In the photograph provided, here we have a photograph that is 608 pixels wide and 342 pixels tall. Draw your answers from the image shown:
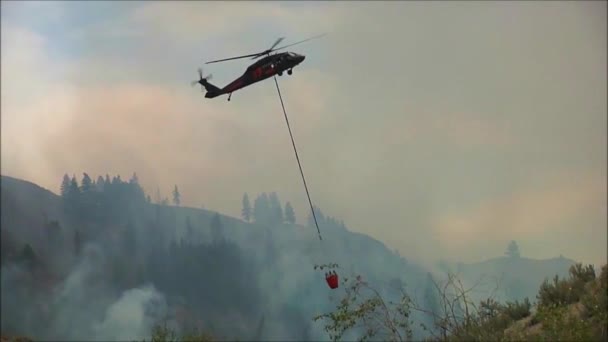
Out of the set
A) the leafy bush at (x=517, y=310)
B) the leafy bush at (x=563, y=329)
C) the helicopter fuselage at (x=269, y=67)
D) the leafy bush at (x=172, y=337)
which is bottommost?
the leafy bush at (x=563, y=329)

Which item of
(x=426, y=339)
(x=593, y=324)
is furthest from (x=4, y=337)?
(x=593, y=324)

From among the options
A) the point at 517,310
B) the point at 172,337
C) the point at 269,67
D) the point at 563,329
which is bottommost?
the point at 563,329

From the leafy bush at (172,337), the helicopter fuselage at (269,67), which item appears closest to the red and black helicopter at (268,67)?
the helicopter fuselage at (269,67)

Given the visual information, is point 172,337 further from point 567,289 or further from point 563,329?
point 563,329

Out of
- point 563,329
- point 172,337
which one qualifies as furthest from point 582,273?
point 172,337

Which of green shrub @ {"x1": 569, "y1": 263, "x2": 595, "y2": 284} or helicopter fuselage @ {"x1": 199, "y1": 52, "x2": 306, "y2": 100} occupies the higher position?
helicopter fuselage @ {"x1": 199, "y1": 52, "x2": 306, "y2": 100}

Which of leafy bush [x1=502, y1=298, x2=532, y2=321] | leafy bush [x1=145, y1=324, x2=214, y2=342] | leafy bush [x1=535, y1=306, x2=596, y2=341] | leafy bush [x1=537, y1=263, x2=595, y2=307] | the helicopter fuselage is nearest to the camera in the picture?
leafy bush [x1=535, y1=306, x2=596, y2=341]

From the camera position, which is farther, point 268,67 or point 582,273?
point 582,273

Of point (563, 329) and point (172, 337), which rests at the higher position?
point (172, 337)

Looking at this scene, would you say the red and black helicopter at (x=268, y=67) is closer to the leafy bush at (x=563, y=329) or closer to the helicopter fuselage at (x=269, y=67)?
the helicopter fuselage at (x=269, y=67)

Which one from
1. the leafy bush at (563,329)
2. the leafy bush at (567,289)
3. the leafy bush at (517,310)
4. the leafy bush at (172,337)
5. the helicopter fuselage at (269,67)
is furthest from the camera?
the leafy bush at (172,337)

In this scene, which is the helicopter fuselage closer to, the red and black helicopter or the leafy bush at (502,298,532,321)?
the red and black helicopter

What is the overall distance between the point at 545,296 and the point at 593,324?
28.5 ft

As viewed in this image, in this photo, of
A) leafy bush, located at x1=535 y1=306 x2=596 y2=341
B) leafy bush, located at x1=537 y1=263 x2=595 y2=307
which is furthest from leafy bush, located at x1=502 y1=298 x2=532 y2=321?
leafy bush, located at x1=535 y1=306 x2=596 y2=341
